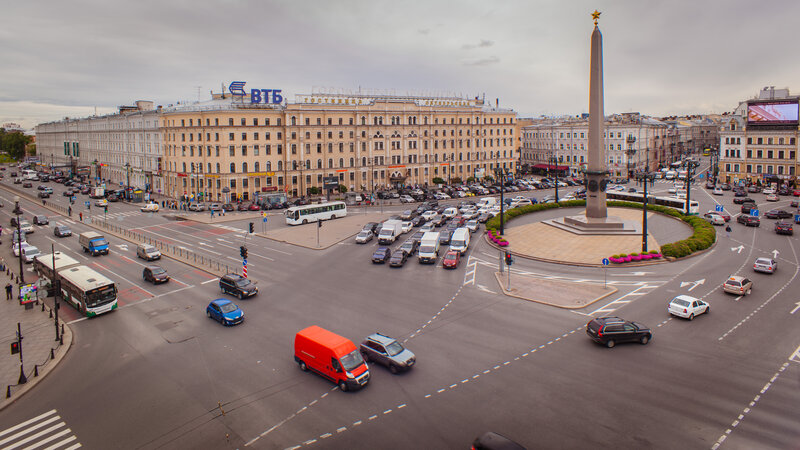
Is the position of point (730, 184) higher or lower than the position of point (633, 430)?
higher

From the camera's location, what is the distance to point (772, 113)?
292ft

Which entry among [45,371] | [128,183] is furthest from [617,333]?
[128,183]

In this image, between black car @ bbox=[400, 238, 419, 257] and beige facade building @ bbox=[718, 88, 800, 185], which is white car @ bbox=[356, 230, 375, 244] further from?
beige facade building @ bbox=[718, 88, 800, 185]

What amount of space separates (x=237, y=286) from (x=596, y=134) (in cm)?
3996

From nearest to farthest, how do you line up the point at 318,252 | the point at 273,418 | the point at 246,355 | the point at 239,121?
the point at 273,418 < the point at 246,355 < the point at 318,252 < the point at 239,121

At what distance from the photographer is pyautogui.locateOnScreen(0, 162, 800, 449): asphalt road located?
1836 centimetres

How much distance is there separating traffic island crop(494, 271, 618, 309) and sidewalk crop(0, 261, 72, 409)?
1123 inches

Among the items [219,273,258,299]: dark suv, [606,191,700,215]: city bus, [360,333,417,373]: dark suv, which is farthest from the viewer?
[606,191,700,215]: city bus

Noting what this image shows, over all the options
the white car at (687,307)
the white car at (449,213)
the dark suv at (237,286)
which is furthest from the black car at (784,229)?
the dark suv at (237,286)

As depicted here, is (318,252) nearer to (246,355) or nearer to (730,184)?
(246,355)

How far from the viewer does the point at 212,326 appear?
29.9 meters

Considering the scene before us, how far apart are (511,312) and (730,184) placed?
87.9 metres

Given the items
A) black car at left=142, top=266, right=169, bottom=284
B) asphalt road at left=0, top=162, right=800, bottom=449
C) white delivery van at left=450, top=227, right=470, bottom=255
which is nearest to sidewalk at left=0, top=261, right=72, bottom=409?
asphalt road at left=0, top=162, right=800, bottom=449

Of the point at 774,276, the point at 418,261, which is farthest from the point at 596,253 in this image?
the point at 418,261
